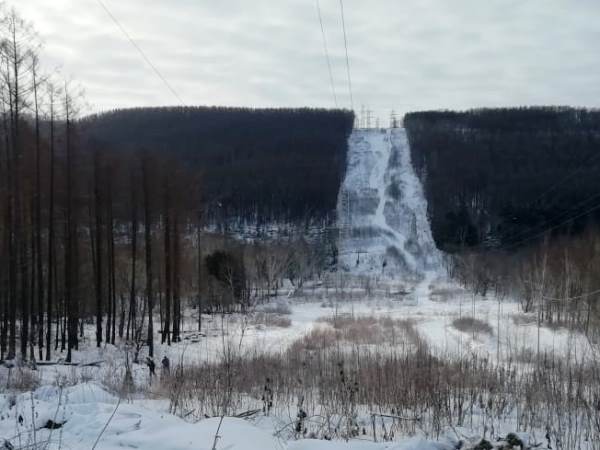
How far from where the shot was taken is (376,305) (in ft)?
150

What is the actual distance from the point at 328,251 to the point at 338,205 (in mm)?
24890

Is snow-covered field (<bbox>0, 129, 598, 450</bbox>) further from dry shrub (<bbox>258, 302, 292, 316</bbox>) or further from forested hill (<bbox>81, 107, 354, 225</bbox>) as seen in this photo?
forested hill (<bbox>81, 107, 354, 225</bbox>)

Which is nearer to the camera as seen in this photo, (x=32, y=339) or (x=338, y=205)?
(x=32, y=339)

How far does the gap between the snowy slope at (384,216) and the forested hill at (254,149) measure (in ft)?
15.9

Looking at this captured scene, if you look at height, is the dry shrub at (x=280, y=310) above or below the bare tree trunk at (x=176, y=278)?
below

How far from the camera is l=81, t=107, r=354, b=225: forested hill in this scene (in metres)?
109

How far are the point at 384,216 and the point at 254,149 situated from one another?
45.8 meters

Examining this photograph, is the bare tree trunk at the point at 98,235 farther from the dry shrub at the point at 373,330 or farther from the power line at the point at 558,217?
the power line at the point at 558,217

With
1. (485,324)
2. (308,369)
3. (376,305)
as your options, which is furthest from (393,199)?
(308,369)

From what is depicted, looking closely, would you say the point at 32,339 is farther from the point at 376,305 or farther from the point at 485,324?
the point at 376,305

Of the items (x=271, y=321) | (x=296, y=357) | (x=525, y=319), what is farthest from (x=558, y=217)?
(x=296, y=357)

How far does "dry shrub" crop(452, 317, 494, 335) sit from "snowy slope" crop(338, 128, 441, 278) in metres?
44.3

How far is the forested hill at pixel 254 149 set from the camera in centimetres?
10919

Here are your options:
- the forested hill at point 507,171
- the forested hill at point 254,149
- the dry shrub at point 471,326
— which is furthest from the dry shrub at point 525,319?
the forested hill at point 254,149
